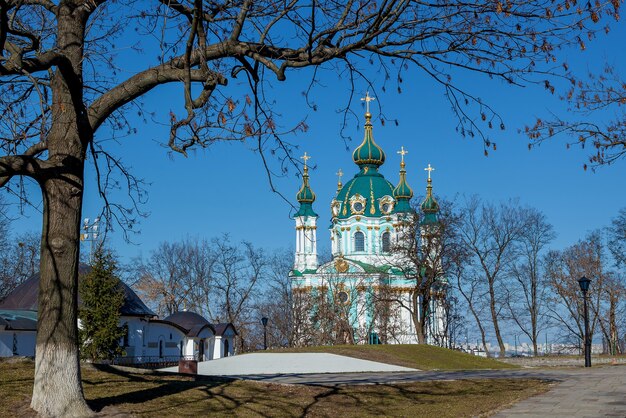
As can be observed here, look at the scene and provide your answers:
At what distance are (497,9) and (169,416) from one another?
6.32 m

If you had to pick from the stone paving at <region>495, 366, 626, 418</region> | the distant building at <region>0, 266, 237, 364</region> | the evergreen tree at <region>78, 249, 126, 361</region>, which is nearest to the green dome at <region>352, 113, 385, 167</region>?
the distant building at <region>0, 266, 237, 364</region>

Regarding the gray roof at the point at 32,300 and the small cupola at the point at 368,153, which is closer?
the gray roof at the point at 32,300

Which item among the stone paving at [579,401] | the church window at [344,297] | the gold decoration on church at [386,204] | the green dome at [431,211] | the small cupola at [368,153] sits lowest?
the stone paving at [579,401]

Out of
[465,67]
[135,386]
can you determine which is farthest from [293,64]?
[135,386]

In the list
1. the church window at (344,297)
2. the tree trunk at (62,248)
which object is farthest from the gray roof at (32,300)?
the tree trunk at (62,248)

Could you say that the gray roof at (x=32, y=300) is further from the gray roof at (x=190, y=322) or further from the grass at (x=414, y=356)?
the grass at (x=414, y=356)

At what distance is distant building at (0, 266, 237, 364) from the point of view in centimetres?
3372

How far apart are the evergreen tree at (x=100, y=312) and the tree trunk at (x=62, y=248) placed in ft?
75.9

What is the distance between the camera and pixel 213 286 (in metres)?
56.9

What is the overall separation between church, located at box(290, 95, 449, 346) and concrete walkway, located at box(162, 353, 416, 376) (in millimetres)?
14650

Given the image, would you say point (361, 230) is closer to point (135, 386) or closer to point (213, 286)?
point (213, 286)

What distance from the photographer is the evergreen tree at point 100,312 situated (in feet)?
105

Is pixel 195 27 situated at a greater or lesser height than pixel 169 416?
greater

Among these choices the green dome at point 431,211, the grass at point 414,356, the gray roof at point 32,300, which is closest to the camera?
the grass at point 414,356
